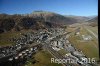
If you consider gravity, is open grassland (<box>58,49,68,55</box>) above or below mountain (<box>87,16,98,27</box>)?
below

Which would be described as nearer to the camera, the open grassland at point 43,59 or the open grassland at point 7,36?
the open grassland at point 43,59

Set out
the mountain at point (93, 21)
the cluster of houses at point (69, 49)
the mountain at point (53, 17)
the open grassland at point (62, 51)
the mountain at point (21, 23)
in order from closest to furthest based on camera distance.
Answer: the mountain at point (93, 21)
the cluster of houses at point (69, 49)
the open grassland at point (62, 51)
the mountain at point (53, 17)
the mountain at point (21, 23)

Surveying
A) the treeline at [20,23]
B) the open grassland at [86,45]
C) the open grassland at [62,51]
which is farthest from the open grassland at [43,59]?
the treeline at [20,23]

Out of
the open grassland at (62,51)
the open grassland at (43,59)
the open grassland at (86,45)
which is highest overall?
the open grassland at (86,45)

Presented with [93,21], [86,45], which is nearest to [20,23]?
[86,45]

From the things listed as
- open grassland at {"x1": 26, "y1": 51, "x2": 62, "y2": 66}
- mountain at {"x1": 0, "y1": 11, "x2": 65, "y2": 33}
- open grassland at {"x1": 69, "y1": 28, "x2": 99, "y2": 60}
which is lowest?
open grassland at {"x1": 26, "y1": 51, "x2": 62, "y2": 66}

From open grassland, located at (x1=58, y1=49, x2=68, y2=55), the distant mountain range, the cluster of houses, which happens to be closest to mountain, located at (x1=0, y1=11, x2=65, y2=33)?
the distant mountain range

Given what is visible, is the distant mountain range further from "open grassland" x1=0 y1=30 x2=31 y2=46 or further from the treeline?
"open grassland" x1=0 y1=30 x2=31 y2=46

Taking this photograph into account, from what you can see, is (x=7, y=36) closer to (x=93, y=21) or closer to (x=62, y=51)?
(x=62, y=51)

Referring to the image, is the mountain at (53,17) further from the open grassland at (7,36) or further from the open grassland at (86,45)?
the open grassland at (7,36)
